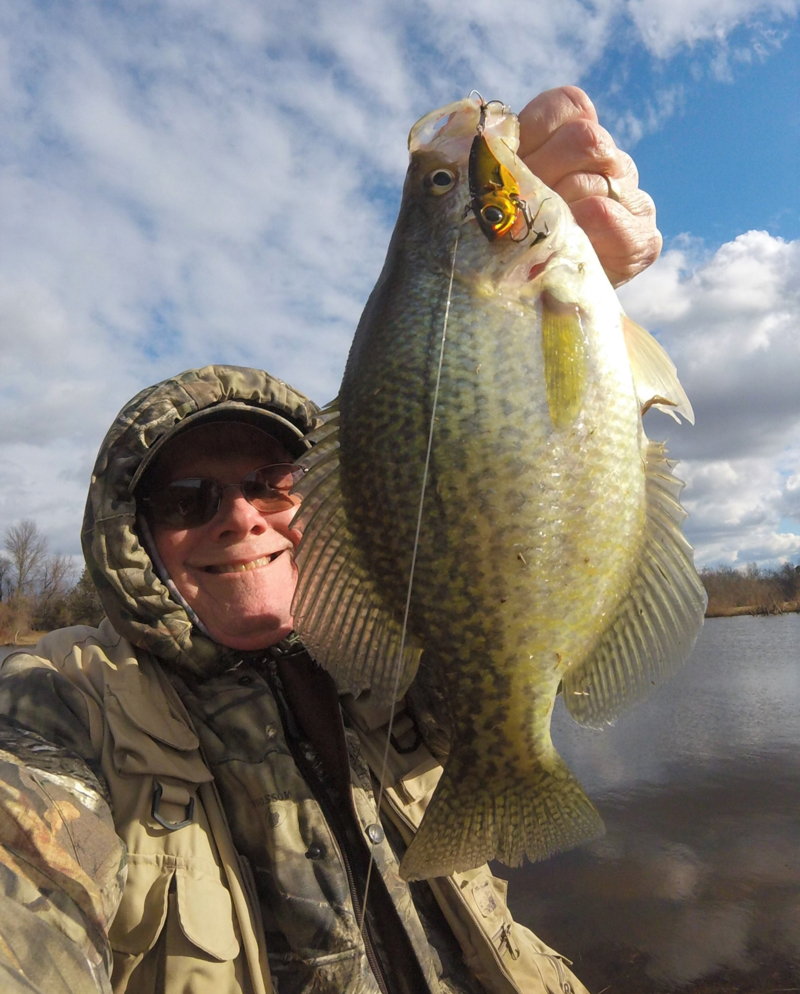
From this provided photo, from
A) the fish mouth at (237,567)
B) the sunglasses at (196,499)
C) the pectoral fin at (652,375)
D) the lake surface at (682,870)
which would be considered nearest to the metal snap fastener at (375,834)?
the fish mouth at (237,567)

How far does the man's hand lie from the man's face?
5.04ft

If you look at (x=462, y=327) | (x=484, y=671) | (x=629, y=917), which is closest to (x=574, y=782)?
(x=484, y=671)

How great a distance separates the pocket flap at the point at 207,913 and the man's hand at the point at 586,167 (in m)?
2.37

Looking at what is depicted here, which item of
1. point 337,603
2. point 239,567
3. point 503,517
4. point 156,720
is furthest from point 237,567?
point 503,517

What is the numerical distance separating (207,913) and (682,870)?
5.40 m

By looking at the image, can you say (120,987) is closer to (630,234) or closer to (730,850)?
(630,234)

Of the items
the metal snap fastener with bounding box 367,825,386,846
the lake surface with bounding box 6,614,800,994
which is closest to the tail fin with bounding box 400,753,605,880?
the metal snap fastener with bounding box 367,825,386,846

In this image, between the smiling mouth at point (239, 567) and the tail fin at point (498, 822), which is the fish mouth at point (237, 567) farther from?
the tail fin at point (498, 822)

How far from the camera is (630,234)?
7.09 ft

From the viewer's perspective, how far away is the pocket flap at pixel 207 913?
1808mm

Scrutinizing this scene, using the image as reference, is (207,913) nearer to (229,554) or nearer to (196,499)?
(229,554)

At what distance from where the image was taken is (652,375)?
1936mm

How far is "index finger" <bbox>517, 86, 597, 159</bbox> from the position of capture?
2096 millimetres

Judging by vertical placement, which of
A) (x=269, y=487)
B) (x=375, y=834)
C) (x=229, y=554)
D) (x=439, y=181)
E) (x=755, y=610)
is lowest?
(x=755, y=610)
